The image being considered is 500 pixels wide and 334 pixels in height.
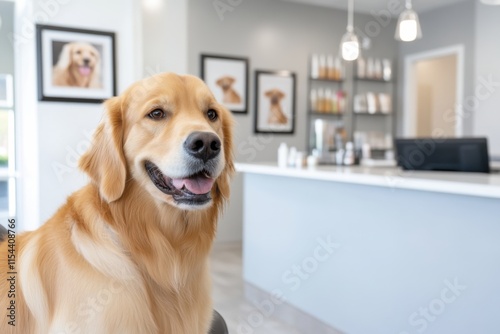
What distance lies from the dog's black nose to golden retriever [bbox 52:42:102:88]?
266 centimetres

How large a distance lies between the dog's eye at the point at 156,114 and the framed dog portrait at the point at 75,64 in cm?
248

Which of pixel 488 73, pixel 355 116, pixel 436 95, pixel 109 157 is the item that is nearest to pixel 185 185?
pixel 109 157

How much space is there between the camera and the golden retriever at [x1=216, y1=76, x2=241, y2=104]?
5.08 meters

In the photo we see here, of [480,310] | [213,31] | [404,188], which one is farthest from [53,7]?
[480,310]

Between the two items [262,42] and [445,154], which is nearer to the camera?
[445,154]

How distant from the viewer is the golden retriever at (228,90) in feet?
16.7

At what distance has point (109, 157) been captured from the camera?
120 centimetres

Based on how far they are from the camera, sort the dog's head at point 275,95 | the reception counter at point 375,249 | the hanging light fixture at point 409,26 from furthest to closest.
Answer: the dog's head at point 275,95 → the hanging light fixture at point 409,26 → the reception counter at point 375,249

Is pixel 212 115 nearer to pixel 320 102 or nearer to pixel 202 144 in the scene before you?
pixel 202 144

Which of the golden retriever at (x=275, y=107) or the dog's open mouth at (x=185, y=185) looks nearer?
the dog's open mouth at (x=185, y=185)

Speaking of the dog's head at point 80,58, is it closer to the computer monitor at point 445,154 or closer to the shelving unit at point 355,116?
the computer monitor at point 445,154

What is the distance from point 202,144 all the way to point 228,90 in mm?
4070

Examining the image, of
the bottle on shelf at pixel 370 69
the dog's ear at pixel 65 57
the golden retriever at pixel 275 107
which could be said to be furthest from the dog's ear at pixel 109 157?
the bottle on shelf at pixel 370 69

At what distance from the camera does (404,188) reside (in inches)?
86.0
